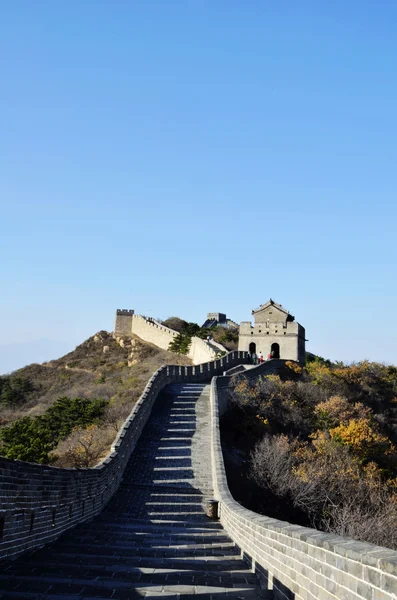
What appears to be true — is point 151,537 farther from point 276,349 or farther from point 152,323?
point 152,323

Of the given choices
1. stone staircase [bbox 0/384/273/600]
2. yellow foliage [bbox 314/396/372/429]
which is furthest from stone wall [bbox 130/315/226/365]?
stone staircase [bbox 0/384/273/600]

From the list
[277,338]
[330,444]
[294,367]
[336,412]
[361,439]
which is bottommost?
[330,444]

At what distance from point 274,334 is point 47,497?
103ft

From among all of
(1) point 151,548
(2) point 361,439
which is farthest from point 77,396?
(1) point 151,548

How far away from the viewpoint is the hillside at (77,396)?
63.4ft

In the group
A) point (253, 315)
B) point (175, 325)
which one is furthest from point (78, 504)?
point (175, 325)

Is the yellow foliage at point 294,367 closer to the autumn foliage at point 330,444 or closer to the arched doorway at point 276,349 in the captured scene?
the autumn foliage at point 330,444

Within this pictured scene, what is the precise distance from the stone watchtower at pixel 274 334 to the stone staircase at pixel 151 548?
20.6 metres

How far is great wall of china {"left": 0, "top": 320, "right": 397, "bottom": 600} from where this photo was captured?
441cm

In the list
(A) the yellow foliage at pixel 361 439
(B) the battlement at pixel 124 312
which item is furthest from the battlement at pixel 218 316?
(A) the yellow foliage at pixel 361 439

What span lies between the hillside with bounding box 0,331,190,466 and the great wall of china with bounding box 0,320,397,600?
11.4 ft

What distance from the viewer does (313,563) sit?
15.6 feet

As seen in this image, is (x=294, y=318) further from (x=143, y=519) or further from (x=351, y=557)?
(x=351, y=557)

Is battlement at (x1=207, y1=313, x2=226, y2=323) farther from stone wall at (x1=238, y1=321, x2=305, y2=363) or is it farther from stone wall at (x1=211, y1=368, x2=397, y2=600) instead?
stone wall at (x1=211, y1=368, x2=397, y2=600)
